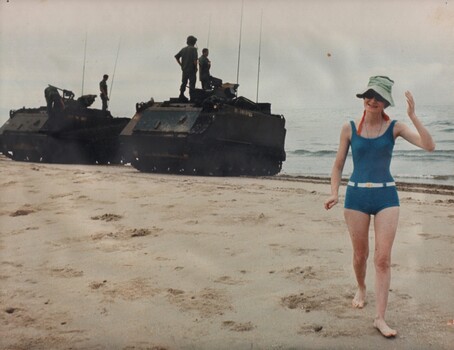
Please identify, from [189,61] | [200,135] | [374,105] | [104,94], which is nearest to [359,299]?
[374,105]

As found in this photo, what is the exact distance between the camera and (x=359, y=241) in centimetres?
328

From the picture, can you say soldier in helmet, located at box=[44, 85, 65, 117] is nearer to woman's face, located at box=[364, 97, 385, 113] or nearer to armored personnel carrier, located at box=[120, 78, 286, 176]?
armored personnel carrier, located at box=[120, 78, 286, 176]

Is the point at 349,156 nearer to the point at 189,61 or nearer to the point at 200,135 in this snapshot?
the point at 189,61

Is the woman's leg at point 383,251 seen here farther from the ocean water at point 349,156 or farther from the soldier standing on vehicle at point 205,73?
the ocean water at point 349,156

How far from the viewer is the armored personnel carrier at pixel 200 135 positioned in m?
13.6

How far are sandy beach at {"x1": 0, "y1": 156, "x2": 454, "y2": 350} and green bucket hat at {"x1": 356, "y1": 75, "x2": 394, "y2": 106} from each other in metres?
1.27

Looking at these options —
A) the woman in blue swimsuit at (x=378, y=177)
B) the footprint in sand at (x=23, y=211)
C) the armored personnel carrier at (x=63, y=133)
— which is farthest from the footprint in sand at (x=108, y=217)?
the armored personnel carrier at (x=63, y=133)

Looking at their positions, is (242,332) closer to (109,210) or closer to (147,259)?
(147,259)

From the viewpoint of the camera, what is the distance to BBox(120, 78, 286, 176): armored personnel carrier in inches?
534

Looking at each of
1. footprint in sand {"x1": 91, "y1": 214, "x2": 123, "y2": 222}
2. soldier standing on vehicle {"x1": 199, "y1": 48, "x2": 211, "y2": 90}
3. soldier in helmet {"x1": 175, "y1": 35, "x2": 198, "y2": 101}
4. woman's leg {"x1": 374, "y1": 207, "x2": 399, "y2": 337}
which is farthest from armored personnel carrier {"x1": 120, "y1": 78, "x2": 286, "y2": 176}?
woman's leg {"x1": 374, "y1": 207, "x2": 399, "y2": 337}

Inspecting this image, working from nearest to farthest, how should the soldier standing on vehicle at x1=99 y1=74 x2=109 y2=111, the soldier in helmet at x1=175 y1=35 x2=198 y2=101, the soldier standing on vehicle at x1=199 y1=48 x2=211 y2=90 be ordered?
the soldier in helmet at x1=175 y1=35 x2=198 y2=101
the soldier standing on vehicle at x1=199 y1=48 x2=211 y2=90
the soldier standing on vehicle at x1=99 y1=74 x2=109 y2=111

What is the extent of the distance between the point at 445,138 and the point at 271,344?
31.2 m

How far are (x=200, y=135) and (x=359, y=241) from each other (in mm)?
10179

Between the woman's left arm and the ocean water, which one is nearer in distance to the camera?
the woman's left arm
